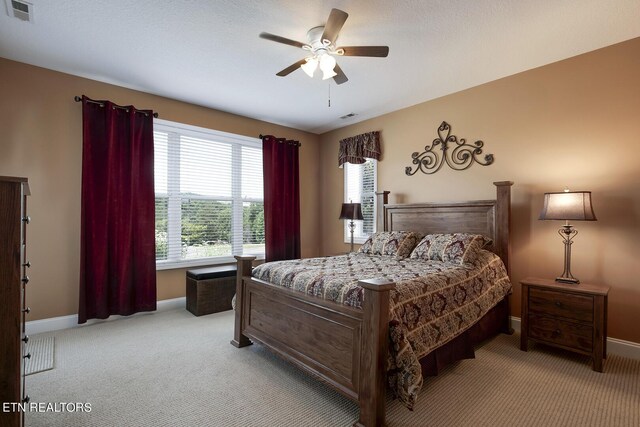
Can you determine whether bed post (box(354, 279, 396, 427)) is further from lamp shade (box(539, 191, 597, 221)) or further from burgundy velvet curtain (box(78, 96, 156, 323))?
burgundy velvet curtain (box(78, 96, 156, 323))

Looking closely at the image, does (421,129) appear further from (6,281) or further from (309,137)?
(6,281)

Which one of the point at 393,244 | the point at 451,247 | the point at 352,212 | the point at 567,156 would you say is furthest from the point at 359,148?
the point at 567,156

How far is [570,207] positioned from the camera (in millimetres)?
2541

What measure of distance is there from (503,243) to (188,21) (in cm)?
348

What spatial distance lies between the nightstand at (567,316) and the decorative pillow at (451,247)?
19.8 inches

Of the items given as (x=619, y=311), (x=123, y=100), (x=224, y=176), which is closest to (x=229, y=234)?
(x=224, y=176)

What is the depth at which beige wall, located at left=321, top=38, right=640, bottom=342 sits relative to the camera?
261 cm

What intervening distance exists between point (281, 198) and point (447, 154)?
2517 millimetres

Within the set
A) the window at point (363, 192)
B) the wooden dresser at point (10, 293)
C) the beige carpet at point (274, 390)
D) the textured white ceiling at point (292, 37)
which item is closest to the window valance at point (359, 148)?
the window at point (363, 192)

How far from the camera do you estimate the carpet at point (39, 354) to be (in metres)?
2.36

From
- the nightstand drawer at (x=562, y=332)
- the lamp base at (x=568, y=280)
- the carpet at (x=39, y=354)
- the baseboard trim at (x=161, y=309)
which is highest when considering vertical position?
the lamp base at (x=568, y=280)

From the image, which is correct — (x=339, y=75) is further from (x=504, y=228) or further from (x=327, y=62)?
(x=504, y=228)

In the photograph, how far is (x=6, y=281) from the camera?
1.22 metres

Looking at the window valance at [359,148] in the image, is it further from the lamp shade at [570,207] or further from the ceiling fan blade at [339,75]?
the lamp shade at [570,207]
